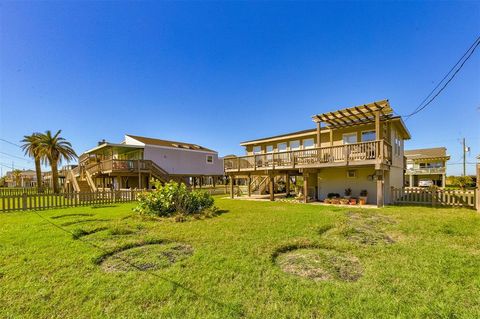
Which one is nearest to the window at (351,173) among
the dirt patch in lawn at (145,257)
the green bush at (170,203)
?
the green bush at (170,203)

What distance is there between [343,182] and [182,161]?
20608mm

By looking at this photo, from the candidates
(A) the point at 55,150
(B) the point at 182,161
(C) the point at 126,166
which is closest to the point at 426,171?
(B) the point at 182,161

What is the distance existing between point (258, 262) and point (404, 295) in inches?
90.2

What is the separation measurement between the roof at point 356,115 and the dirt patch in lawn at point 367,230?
5.85 metres

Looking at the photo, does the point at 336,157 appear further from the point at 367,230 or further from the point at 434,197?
the point at 367,230

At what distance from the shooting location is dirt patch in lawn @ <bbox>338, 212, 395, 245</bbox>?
19.4ft

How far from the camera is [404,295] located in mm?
3195

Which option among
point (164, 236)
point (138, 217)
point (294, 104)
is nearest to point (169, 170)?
point (294, 104)

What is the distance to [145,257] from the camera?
4.77 meters

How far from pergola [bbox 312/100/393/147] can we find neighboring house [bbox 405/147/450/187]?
2970 centimetres

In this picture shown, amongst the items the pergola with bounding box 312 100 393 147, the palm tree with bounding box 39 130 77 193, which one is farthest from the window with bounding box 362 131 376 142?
the palm tree with bounding box 39 130 77 193

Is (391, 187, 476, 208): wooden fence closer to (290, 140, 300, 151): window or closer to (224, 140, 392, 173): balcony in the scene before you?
(224, 140, 392, 173): balcony

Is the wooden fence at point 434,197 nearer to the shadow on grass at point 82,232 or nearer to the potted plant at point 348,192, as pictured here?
the potted plant at point 348,192

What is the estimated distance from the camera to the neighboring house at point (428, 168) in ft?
120
